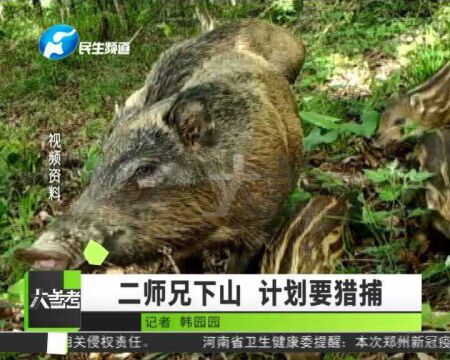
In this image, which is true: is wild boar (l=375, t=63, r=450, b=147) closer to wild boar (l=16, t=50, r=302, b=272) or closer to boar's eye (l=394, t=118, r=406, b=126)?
boar's eye (l=394, t=118, r=406, b=126)

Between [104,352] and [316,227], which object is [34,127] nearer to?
[104,352]

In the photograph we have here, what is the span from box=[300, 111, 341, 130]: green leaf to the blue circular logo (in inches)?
42.6

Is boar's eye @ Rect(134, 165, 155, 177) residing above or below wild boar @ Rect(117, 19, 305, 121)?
below

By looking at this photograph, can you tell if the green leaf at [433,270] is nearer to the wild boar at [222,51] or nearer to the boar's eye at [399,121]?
the boar's eye at [399,121]

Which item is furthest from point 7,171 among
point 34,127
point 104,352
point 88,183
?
point 104,352

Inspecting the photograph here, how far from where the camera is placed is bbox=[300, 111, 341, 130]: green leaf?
12.8ft

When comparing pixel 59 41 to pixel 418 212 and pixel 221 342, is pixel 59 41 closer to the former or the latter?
pixel 221 342

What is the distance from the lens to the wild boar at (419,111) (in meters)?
3.91

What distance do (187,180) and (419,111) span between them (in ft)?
3.78

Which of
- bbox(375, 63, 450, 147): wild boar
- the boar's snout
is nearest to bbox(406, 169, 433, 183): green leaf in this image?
bbox(375, 63, 450, 147): wild boar

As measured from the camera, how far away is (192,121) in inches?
142

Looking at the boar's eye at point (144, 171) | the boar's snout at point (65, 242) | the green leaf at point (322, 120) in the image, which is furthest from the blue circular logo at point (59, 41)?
the green leaf at point (322, 120)

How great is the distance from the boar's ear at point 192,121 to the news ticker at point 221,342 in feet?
2.68

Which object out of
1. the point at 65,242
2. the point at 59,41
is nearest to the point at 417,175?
the point at 65,242
